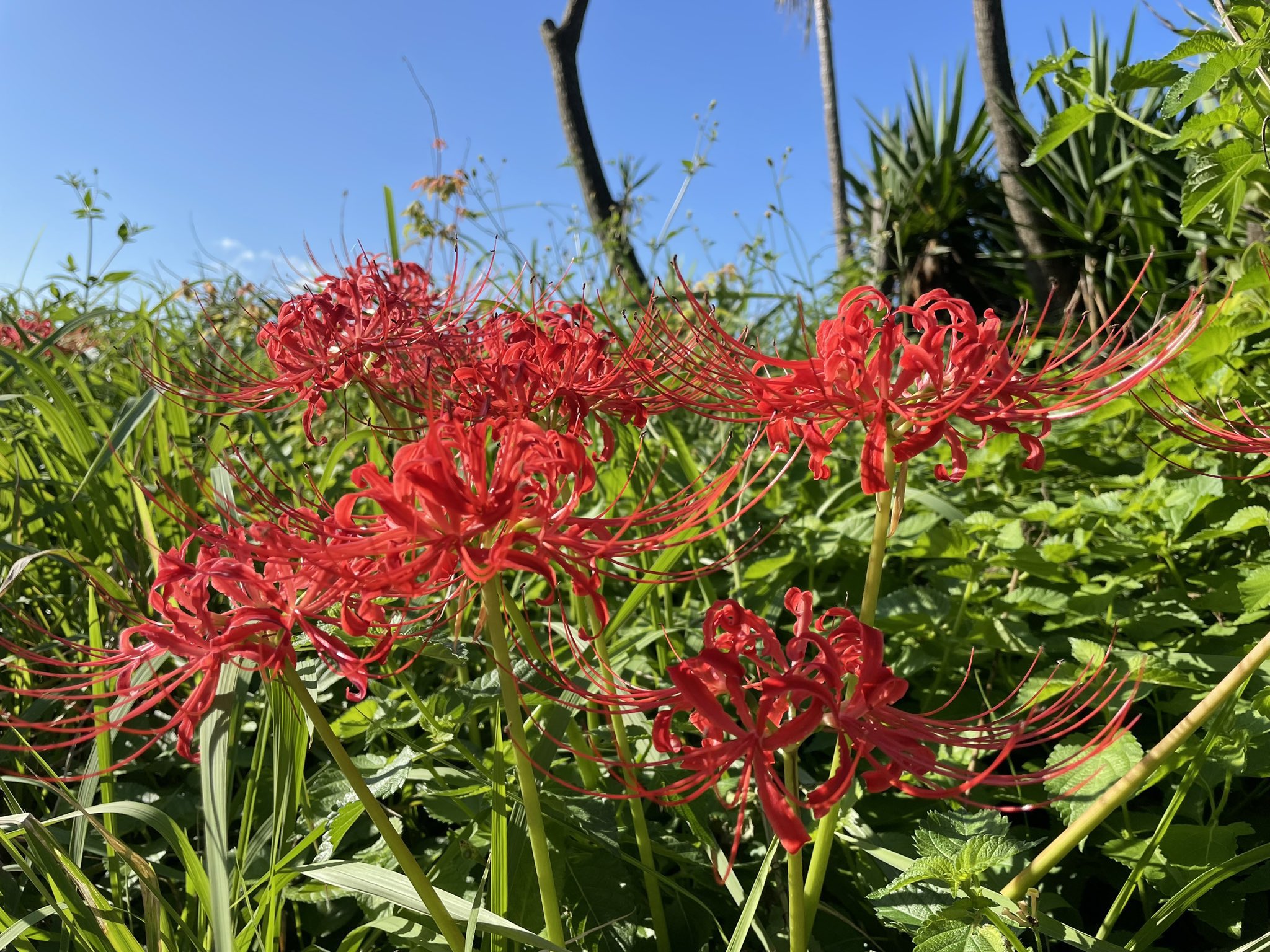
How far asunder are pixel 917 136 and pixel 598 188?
10.1 ft

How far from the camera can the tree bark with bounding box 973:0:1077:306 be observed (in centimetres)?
619

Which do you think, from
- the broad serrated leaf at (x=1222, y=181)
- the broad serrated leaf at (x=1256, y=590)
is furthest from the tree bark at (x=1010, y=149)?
the broad serrated leaf at (x=1256, y=590)

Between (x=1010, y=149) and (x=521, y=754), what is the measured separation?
21.6ft

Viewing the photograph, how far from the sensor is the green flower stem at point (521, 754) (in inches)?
36.3

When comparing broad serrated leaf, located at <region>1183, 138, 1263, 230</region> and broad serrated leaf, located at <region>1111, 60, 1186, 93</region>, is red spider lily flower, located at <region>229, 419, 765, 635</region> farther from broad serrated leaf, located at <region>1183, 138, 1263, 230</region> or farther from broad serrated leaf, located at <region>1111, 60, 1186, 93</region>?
broad serrated leaf, located at <region>1111, 60, 1186, 93</region>

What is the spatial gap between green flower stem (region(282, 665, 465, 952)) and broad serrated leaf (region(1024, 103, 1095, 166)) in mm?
1745

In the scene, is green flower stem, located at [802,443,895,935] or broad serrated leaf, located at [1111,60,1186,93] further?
broad serrated leaf, located at [1111,60,1186,93]

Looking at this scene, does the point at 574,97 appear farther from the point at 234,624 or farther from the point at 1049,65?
the point at 234,624

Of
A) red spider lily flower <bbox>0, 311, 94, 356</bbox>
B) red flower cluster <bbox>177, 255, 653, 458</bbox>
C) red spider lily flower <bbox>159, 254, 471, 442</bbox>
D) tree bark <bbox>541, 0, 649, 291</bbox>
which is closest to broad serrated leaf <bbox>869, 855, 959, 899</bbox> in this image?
red flower cluster <bbox>177, 255, 653, 458</bbox>

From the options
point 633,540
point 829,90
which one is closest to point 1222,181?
point 633,540

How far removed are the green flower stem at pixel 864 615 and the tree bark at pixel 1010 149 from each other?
5.76 m

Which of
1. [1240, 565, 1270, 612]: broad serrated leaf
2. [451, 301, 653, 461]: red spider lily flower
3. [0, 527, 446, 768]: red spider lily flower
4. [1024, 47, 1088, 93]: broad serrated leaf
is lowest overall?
[1240, 565, 1270, 612]: broad serrated leaf

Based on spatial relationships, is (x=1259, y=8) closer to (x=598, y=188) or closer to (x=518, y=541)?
(x=518, y=541)

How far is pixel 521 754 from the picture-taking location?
2.97 feet
